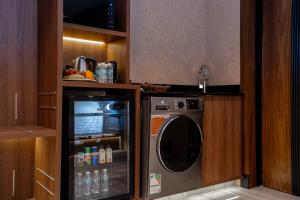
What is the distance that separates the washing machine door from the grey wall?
747 mm

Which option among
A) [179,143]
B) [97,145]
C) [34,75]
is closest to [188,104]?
[179,143]

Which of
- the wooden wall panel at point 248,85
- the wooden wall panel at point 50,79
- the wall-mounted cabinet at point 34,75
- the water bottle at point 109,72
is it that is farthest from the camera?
the wooden wall panel at point 248,85

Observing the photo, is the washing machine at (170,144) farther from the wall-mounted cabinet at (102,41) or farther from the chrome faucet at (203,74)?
the chrome faucet at (203,74)

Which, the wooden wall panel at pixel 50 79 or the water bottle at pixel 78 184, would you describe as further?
the water bottle at pixel 78 184

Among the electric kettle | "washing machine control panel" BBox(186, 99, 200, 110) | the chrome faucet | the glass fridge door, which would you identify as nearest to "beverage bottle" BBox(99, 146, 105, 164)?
the glass fridge door

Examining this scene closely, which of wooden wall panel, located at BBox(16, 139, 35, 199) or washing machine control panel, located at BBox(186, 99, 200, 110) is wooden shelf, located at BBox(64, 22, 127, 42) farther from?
wooden wall panel, located at BBox(16, 139, 35, 199)

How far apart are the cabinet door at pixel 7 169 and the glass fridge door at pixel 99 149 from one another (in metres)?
0.53

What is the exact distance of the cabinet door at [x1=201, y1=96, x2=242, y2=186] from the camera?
2.55 m

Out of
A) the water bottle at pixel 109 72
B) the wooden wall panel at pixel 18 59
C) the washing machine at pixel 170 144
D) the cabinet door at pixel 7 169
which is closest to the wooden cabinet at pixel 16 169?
the cabinet door at pixel 7 169

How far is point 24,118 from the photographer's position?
6.86ft

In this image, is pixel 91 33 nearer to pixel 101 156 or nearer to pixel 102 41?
pixel 102 41

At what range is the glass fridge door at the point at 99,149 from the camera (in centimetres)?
189

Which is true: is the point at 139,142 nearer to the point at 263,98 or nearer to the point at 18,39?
the point at 18,39

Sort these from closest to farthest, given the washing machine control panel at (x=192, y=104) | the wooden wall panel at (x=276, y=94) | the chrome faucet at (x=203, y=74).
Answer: the washing machine control panel at (x=192, y=104)
the wooden wall panel at (x=276, y=94)
the chrome faucet at (x=203, y=74)
